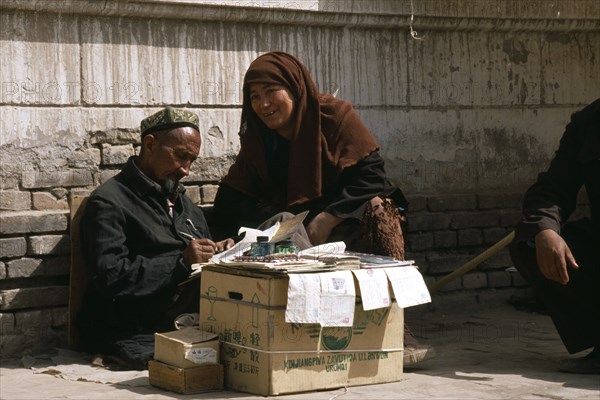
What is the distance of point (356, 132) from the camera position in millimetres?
6332

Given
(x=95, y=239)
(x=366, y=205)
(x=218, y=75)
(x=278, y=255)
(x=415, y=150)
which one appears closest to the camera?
(x=278, y=255)

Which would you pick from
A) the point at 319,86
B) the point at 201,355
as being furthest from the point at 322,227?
the point at 319,86

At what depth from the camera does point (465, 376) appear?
5492mm

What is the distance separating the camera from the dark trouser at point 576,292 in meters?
5.60

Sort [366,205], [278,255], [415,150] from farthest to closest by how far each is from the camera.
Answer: [415,150] < [366,205] < [278,255]

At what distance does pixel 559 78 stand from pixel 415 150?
1294 mm

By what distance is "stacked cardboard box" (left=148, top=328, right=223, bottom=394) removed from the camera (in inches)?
200

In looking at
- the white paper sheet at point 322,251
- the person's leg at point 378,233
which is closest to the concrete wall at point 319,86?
the person's leg at point 378,233

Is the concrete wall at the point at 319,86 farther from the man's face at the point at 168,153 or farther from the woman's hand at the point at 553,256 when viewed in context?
the woman's hand at the point at 553,256

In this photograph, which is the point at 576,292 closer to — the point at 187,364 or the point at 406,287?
the point at 406,287

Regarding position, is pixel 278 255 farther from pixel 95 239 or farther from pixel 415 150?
pixel 415 150

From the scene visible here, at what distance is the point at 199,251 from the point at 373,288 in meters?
0.96

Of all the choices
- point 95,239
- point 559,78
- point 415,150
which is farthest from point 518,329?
point 95,239

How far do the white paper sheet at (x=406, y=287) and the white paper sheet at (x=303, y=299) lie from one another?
41 cm
